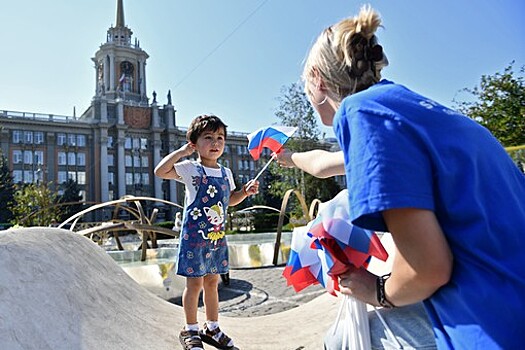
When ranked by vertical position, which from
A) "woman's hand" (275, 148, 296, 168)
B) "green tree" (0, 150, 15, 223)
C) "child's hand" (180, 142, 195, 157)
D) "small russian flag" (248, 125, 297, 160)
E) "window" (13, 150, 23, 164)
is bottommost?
"woman's hand" (275, 148, 296, 168)

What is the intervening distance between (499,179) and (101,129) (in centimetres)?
4978

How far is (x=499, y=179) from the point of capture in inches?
32.9

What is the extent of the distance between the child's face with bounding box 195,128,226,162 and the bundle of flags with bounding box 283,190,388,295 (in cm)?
128

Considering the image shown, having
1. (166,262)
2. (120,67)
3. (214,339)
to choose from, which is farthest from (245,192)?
(120,67)

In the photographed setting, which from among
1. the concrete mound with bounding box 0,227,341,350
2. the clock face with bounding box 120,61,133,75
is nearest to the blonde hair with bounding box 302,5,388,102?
the concrete mound with bounding box 0,227,341,350

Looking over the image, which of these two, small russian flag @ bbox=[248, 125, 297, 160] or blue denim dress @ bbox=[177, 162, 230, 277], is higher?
small russian flag @ bbox=[248, 125, 297, 160]

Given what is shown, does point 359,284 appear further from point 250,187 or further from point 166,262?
point 166,262

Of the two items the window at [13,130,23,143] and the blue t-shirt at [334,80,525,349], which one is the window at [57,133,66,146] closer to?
the window at [13,130,23,143]

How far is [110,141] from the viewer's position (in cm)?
4825

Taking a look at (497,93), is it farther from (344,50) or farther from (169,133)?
(169,133)

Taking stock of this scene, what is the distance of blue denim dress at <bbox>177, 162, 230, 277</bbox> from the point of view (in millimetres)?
2225

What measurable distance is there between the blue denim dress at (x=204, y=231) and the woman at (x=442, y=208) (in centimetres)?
149

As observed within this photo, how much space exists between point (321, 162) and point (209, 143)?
43.9 inches

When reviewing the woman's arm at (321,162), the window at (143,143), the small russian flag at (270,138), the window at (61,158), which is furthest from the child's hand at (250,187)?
the window at (143,143)
